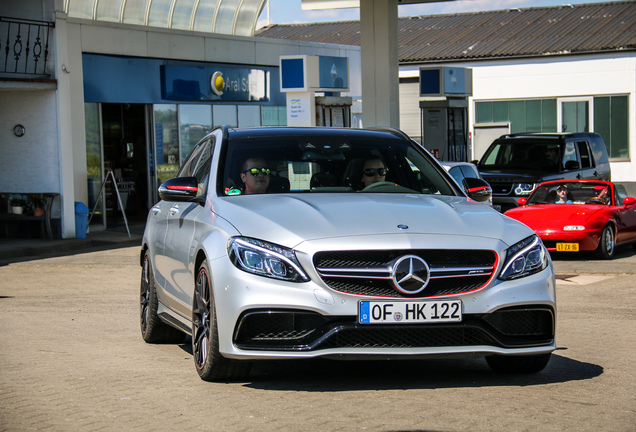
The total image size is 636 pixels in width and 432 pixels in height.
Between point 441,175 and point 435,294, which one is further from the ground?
point 441,175

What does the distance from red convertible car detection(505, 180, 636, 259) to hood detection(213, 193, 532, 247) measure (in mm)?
9192

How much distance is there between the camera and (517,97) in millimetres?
43531

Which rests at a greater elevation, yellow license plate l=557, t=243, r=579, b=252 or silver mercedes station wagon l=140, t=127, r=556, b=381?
silver mercedes station wagon l=140, t=127, r=556, b=381

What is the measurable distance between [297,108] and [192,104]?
165 inches

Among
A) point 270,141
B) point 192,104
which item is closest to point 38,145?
point 192,104

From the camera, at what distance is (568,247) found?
50.1ft

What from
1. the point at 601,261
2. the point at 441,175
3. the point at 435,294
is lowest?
the point at 601,261

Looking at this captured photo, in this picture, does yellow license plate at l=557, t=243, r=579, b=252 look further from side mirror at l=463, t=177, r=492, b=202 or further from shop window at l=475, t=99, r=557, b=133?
shop window at l=475, t=99, r=557, b=133

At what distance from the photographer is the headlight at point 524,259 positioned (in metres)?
5.73

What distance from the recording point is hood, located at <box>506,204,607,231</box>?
607 inches

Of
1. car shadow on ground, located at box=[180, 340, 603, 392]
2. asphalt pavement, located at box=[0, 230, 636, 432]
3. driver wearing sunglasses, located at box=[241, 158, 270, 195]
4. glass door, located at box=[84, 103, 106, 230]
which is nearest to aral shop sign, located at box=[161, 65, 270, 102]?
glass door, located at box=[84, 103, 106, 230]

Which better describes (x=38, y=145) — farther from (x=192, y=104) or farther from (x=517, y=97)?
(x=517, y=97)

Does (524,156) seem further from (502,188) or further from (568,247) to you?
(568,247)

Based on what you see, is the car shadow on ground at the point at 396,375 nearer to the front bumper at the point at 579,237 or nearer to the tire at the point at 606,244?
the front bumper at the point at 579,237
